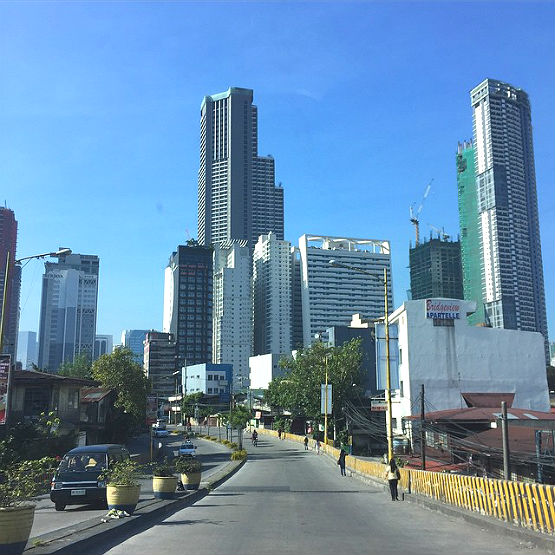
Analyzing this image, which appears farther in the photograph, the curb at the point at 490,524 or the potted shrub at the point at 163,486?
the potted shrub at the point at 163,486

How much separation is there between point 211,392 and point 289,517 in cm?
15144

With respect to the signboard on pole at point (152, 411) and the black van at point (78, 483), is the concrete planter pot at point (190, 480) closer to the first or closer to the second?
the black van at point (78, 483)

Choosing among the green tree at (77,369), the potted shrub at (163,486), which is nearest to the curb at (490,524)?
the potted shrub at (163,486)

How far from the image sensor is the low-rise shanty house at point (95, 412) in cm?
4844

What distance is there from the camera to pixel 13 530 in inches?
340

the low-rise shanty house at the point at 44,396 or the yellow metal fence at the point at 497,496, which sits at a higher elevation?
the low-rise shanty house at the point at 44,396

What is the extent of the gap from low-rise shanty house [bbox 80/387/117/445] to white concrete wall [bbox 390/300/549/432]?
26717 millimetres

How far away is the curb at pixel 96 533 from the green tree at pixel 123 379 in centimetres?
3840

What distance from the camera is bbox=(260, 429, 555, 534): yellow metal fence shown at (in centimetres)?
1238

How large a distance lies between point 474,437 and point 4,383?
24.0m

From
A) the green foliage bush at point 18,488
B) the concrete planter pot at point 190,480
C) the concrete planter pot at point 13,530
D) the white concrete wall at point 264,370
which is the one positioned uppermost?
the white concrete wall at point 264,370

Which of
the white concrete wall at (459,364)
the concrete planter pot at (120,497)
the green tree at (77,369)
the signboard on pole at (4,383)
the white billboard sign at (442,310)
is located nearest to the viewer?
the concrete planter pot at (120,497)

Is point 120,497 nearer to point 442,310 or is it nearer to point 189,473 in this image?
point 189,473

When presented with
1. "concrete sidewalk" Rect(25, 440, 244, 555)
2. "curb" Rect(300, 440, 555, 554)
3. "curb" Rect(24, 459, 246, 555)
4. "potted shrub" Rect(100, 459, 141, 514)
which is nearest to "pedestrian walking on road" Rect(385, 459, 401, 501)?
"curb" Rect(300, 440, 555, 554)
